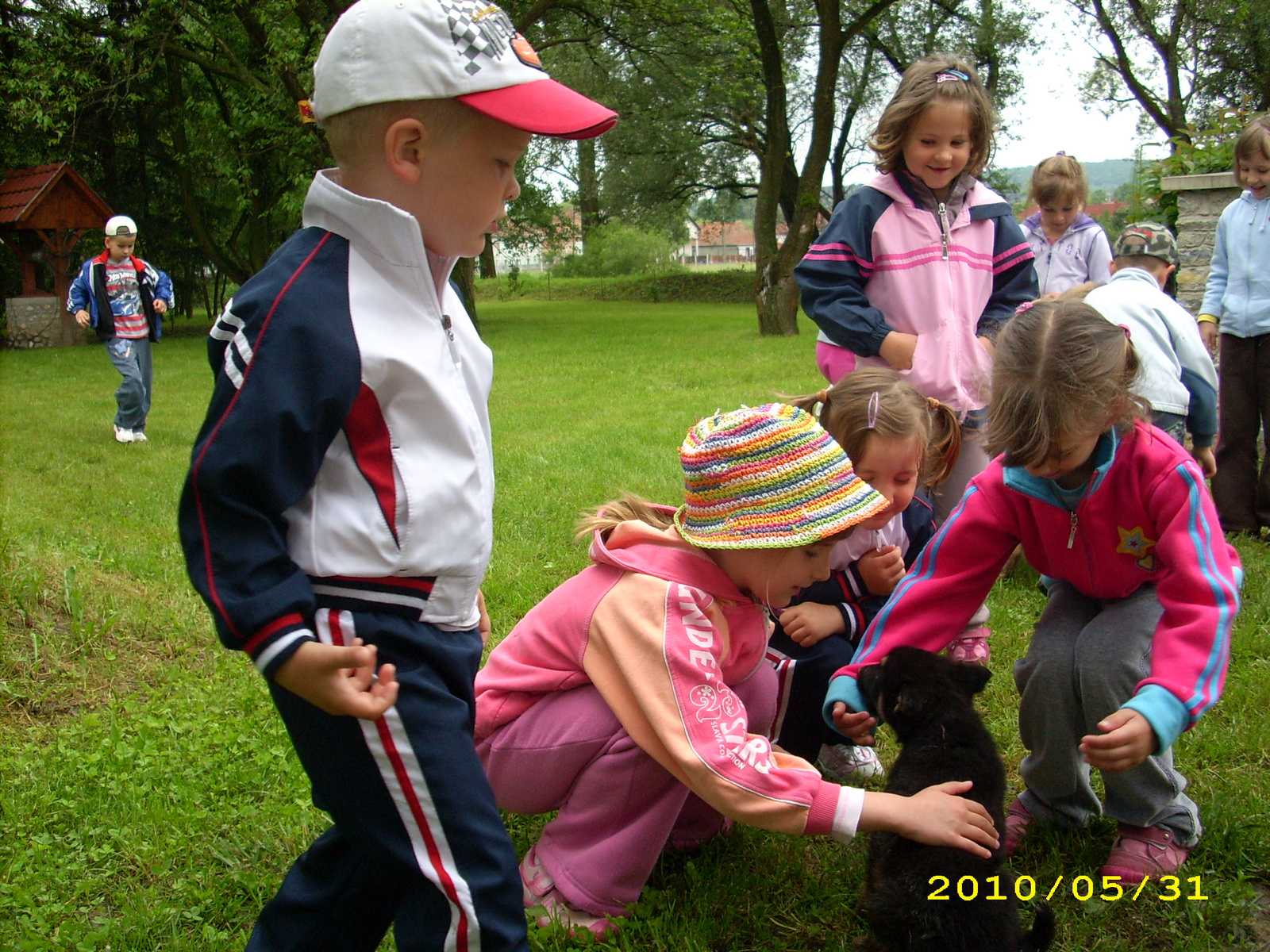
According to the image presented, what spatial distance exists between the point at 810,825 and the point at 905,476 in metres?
1.24

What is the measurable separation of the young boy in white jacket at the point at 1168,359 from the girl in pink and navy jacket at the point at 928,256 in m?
0.64

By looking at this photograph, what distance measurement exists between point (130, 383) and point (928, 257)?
774 centimetres

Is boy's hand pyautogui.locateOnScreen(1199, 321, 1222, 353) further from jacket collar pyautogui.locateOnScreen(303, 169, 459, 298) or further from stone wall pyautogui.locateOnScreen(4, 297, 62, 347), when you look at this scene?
stone wall pyautogui.locateOnScreen(4, 297, 62, 347)

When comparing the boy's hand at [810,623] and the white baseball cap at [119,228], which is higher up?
the white baseball cap at [119,228]

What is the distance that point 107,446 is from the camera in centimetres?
896

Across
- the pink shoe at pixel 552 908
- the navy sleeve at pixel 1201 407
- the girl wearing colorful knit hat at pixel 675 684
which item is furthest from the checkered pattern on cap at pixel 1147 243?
the pink shoe at pixel 552 908

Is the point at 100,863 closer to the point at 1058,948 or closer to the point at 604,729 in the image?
the point at 604,729

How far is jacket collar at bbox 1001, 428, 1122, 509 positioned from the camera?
2.40 metres

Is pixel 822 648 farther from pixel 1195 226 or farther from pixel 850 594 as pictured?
pixel 1195 226

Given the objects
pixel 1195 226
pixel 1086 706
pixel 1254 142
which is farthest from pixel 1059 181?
pixel 1086 706

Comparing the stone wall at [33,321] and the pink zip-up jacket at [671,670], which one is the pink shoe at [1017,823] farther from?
the stone wall at [33,321]

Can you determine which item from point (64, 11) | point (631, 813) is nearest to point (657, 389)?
point (631, 813)

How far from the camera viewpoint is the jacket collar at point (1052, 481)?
2.40 meters

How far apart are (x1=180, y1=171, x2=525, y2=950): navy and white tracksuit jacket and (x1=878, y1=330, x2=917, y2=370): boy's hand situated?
2169 mm
